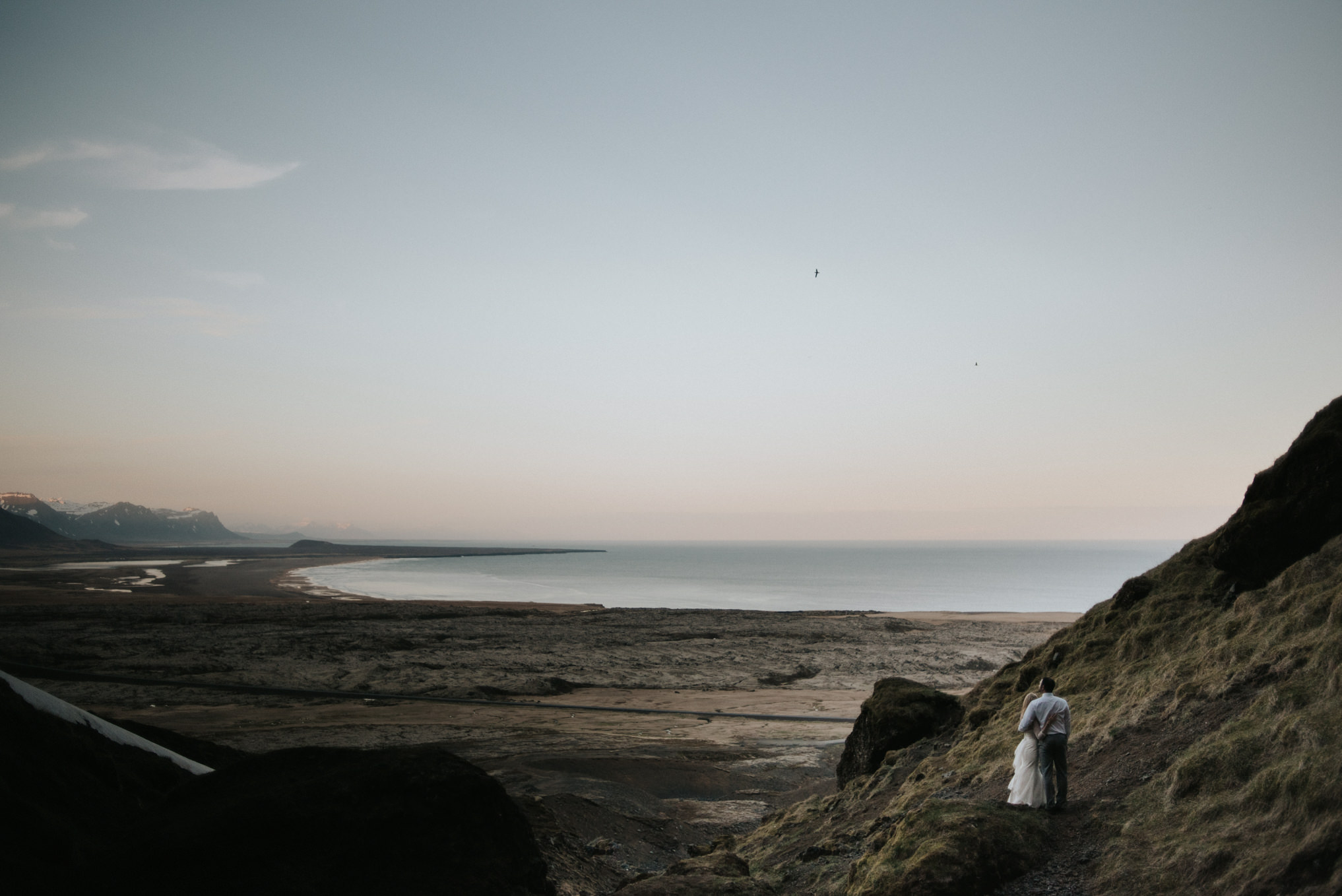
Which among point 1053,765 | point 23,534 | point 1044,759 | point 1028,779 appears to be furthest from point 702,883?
point 23,534

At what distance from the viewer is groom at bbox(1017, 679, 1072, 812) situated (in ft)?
27.0

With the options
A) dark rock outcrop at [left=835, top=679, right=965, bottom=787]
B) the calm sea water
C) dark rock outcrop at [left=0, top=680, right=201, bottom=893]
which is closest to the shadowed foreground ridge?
dark rock outcrop at [left=835, top=679, right=965, bottom=787]

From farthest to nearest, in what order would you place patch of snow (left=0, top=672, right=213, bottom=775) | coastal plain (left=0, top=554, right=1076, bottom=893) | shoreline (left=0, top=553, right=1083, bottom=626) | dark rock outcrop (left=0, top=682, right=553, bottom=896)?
shoreline (left=0, top=553, right=1083, bottom=626) < coastal plain (left=0, top=554, right=1076, bottom=893) < patch of snow (left=0, top=672, right=213, bottom=775) < dark rock outcrop (left=0, top=682, right=553, bottom=896)

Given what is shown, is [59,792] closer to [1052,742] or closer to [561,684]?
[1052,742]

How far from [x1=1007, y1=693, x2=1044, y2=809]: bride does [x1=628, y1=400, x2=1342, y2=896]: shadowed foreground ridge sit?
0.68 feet

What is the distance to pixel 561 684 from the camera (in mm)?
28203

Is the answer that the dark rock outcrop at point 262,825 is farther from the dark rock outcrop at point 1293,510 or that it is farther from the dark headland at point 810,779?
the dark rock outcrop at point 1293,510

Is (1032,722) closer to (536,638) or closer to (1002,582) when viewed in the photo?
(536,638)

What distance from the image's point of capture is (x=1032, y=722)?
8.46 metres

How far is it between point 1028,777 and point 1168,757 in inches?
57.4

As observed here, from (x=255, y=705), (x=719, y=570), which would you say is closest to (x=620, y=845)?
(x=255, y=705)

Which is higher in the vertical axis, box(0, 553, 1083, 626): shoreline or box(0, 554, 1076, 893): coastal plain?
box(0, 554, 1076, 893): coastal plain

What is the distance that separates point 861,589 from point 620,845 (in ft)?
296

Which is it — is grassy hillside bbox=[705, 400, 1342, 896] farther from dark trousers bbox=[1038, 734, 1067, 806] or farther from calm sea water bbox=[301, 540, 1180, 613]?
calm sea water bbox=[301, 540, 1180, 613]
